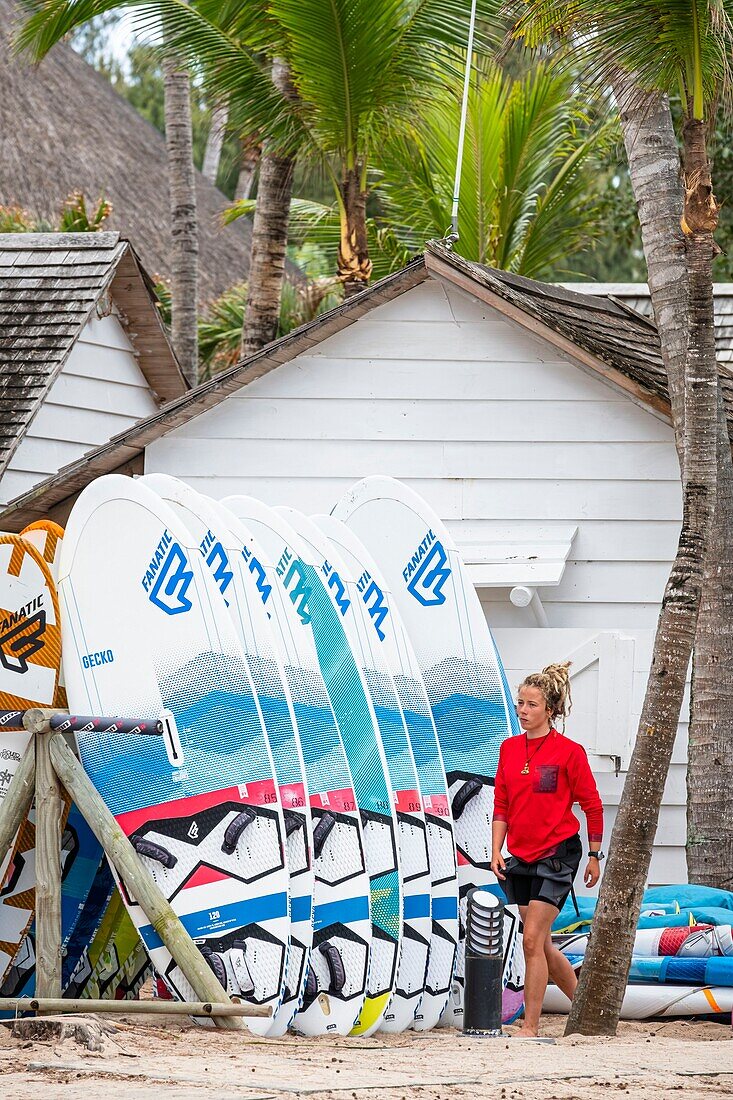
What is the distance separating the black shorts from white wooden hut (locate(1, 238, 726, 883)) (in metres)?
2.03

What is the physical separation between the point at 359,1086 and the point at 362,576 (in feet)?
10.2

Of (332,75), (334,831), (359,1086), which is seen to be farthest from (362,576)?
(332,75)

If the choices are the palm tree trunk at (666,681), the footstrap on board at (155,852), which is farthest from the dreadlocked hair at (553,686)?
the footstrap on board at (155,852)

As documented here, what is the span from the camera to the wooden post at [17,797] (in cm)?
568

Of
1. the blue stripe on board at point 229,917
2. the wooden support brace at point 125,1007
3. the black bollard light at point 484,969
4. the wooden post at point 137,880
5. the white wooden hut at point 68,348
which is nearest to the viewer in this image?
the wooden support brace at point 125,1007

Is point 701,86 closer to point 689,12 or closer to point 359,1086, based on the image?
point 689,12

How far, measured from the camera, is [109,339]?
11969 mm

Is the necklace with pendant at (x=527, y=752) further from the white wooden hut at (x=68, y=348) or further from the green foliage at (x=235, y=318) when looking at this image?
the green foliage at (x=235, y=318)

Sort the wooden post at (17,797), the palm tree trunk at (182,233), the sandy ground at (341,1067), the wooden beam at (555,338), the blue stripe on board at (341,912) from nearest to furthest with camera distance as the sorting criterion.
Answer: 1. the sandy ground at (341,1067)
2. the wooden post at (17,797)
3. the blue stripe on board at (341,912)
4. the wooden beam at (555,338)
5. the palm tree trunk at (182,233)

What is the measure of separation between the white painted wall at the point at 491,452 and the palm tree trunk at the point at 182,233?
5786 millimetres

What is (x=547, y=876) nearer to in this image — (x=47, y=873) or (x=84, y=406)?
(x=47, y=873)

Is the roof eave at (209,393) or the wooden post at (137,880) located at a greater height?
the roof eave at (209,393)

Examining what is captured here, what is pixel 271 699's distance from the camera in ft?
19.6

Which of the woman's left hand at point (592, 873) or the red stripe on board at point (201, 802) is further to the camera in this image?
the woman's left hand at point (592, 873)
